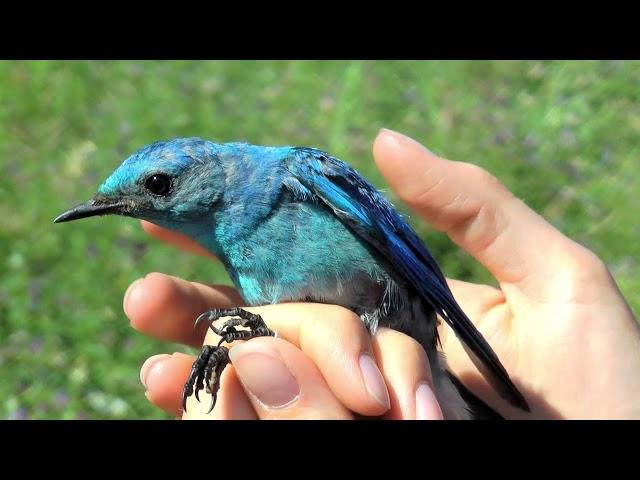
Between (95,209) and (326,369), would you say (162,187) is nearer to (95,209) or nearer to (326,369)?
(95,209)

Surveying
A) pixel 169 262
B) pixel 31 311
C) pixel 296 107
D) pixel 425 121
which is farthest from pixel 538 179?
pixel 31 311

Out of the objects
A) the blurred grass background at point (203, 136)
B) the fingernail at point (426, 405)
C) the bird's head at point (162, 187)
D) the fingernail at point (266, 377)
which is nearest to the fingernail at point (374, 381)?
the fingernail at point (426, 405)

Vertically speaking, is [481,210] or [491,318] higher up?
[481,210]

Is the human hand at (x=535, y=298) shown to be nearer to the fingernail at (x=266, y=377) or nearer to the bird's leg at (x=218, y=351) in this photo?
the bird's leg at (x=218, y=351)

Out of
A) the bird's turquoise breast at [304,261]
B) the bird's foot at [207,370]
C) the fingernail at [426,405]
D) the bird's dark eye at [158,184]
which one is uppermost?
the bird's dark eye at [158,184]

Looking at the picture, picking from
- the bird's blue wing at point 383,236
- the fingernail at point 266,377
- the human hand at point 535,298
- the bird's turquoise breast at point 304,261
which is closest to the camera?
the fingernail at point 266,377

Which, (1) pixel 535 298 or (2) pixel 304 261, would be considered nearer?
(2) pixel 304 261

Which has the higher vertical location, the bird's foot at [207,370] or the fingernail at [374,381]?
the bird's foot at [207,370]

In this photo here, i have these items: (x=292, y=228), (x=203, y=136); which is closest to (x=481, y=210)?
(x=292, y=228)

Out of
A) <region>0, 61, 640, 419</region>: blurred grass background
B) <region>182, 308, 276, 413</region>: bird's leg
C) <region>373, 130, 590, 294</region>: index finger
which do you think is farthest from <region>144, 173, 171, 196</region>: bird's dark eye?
<region>0, 61, 640, 419</region>: blurred grass background
